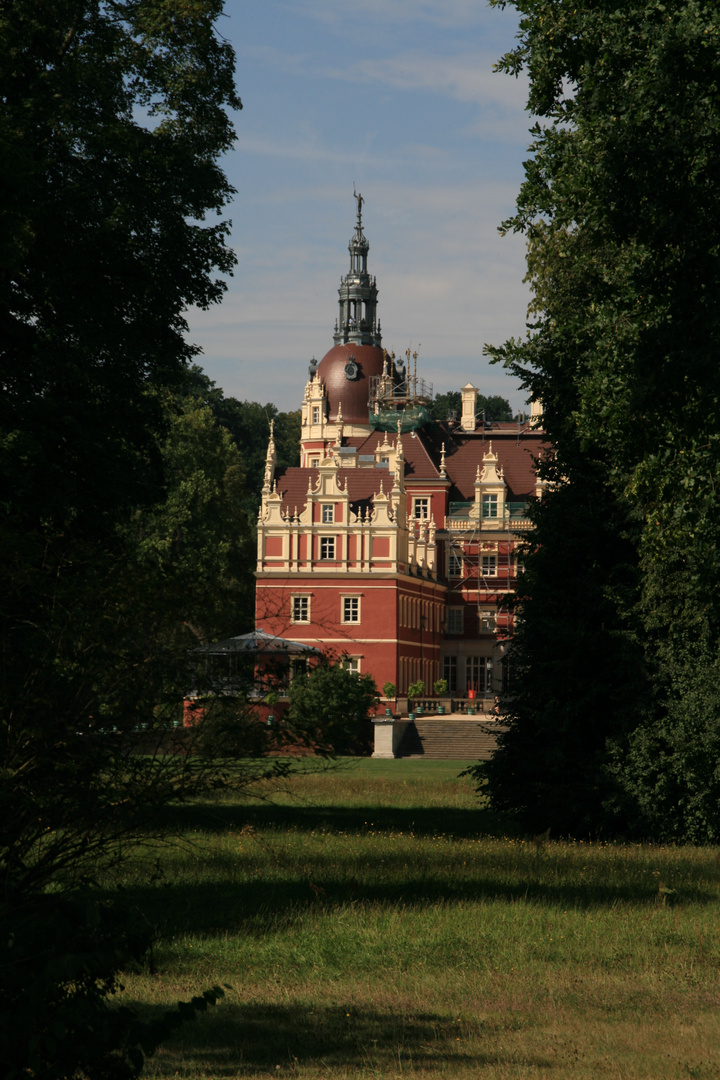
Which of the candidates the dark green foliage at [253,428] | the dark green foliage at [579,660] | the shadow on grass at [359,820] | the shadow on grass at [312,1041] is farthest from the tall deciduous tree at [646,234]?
the dark green foliage at [253,428]

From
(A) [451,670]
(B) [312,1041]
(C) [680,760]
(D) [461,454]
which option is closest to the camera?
(B) [312,1041]

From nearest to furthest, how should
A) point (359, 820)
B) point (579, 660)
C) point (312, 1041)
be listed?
point (312, 1041) → point (579, 660) → point (359, 820)

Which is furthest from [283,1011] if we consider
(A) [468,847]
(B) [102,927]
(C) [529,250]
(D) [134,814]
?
(C) [529,250]

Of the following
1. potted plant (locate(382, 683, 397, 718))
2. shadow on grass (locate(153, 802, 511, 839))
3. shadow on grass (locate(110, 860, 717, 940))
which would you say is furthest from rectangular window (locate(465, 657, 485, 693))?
shadow on grass (locate(110, 860, 717, 940))

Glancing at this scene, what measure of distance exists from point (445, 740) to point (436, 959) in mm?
48128

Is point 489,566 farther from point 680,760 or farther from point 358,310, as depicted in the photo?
point 680,760

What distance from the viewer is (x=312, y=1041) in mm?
7637

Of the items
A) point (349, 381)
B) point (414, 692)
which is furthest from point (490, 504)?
point (349, 381)

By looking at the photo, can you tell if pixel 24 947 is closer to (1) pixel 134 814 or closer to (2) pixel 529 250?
(1) pixel 134 814

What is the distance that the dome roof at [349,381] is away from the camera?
9462cm

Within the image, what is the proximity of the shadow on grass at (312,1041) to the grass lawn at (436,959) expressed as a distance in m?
0.02

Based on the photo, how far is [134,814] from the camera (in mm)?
6359

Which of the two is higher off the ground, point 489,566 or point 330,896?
point 489,566

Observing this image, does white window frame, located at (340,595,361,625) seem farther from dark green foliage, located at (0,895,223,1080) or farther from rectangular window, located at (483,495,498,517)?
dark green foliage, located at (0,895,223,1080)
